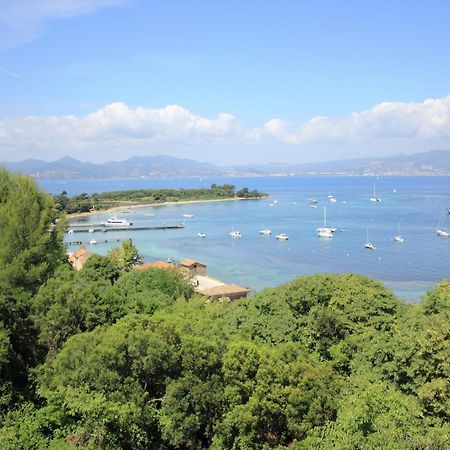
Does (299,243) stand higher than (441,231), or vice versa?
(441,231)

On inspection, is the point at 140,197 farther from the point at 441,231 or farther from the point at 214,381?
the point at 214,381

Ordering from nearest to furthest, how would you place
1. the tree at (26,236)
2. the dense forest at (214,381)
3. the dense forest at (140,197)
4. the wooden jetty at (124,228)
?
the dense forest at (214,381) < the tree at (26,236) < the wooden jetty at (124,228) < the dense forest at (140,197)

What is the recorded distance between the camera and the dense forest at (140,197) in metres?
82.8

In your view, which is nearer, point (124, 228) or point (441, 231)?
point (441, 231)

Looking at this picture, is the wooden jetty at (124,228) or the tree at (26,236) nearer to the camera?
the tree at (26,236)

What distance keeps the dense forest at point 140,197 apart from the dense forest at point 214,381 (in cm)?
7160

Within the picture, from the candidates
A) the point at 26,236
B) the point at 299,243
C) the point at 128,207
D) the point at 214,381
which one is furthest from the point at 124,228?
the point at 214,381

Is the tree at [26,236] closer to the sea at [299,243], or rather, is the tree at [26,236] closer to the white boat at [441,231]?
the sea at [299,243]

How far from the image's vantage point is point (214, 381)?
8.70 meters

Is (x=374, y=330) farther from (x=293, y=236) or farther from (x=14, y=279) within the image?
(x=293, y=236)

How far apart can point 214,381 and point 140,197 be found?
91.1m

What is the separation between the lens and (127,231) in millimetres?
60750

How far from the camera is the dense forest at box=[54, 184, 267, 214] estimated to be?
82.8 metres

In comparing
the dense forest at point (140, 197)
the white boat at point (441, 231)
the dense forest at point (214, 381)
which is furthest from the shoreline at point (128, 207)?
the dense forest at point (214, 381)
